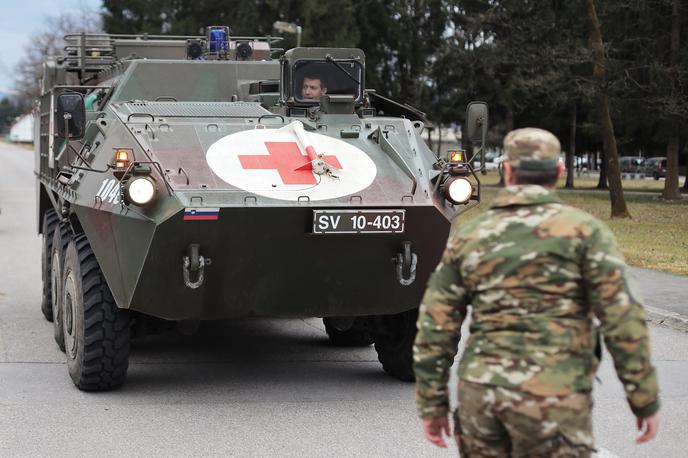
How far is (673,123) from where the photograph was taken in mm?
33969

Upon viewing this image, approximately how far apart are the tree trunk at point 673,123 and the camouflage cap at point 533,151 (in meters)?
A: 28.2

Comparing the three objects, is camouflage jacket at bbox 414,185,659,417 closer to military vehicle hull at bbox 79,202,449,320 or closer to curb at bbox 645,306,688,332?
military vehicle hull at bbox 79,202,449,320

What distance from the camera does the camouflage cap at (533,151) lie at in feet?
12.8

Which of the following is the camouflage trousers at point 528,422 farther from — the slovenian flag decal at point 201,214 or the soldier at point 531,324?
the slovenian flag decal at point 201,214

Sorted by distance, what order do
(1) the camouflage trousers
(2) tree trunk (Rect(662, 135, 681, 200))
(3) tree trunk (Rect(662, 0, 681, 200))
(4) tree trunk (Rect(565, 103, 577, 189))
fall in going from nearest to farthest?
(1) the camouflage trousers, (3) tree trunk (Rect(662, 0, 681, 200)), (2) tree trunk (Rect(662, 135, 681, 200)), (4) tree trunk (Rect(565, 103, 577, 189))

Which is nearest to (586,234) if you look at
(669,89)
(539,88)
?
(669,89)

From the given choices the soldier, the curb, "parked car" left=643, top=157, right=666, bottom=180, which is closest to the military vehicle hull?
the soldier

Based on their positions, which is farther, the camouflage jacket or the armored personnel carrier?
the armored personnel carrier

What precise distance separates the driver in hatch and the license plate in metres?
1.61

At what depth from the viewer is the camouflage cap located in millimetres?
3891

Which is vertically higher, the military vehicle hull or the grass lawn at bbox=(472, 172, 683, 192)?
the military vehicle hull

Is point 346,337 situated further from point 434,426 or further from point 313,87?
point 434,426

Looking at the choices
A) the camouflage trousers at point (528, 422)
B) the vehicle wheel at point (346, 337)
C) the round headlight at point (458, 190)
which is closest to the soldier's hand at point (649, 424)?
the camouflage trousers at point (528, 422)

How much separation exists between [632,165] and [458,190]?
7103cm
